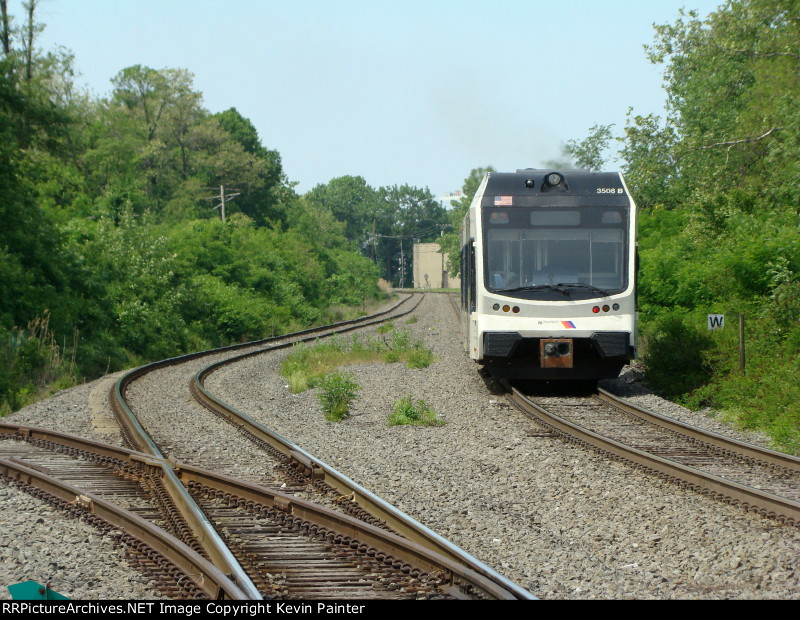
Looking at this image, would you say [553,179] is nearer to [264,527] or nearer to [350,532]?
[264,527]

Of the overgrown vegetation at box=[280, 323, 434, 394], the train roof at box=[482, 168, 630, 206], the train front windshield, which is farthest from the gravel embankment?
the overgrown vegetation at box=[280, 323, 434, 394]

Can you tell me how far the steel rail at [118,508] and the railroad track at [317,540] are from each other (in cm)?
14

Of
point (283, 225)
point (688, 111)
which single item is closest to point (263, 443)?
point (688, 111)

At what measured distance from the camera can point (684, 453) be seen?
9.89m

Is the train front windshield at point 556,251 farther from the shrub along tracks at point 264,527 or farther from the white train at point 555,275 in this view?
the shrub along tracks at point 264,527

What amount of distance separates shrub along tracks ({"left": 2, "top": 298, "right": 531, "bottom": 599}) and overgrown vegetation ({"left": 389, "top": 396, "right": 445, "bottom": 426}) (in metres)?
2.15

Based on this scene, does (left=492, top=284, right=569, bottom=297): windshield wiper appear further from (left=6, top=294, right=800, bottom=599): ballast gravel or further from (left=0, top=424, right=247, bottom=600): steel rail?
(left=0, top=424, right=247, bottom=600): steel rail

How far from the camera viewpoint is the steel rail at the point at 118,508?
528 cm

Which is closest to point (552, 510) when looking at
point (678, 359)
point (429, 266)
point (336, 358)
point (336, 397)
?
point (336, 397)

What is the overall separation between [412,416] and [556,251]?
397cm

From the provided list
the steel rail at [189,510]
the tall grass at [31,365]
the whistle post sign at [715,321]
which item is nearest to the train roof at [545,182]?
the whistle post sign at [715,321]

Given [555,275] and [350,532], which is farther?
[555,275]

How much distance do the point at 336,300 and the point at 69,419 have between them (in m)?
46.2
